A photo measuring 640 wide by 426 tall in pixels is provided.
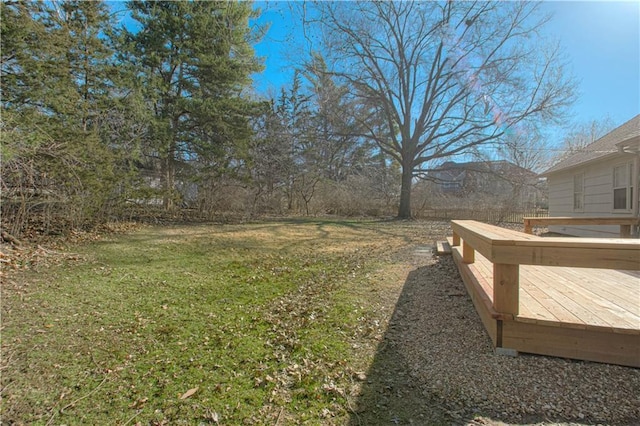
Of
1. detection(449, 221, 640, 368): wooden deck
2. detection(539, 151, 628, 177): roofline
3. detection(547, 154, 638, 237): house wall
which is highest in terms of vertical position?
detection(539, 151, 628, 177): roofline

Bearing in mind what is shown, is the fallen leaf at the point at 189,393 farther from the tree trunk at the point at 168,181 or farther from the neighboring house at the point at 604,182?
the tree trunk at the point at 168,181

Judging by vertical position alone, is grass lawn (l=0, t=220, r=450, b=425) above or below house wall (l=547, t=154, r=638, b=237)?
below

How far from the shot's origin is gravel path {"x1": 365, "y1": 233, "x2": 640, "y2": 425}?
171 centimetres

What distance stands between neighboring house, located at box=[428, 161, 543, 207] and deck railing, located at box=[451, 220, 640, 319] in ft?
46.9

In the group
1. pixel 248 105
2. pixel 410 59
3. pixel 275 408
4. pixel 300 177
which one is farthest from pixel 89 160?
pixel 410 59

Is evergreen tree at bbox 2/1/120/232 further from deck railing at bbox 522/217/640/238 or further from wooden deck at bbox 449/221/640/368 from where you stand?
deck railing at bbox 522/217/640/238

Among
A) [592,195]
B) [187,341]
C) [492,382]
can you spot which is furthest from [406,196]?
[187,341]

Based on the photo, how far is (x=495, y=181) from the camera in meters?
19.0

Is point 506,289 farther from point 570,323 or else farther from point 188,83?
point 188,83

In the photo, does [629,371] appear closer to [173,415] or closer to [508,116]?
[173,415]

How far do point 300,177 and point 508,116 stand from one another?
1082 cm

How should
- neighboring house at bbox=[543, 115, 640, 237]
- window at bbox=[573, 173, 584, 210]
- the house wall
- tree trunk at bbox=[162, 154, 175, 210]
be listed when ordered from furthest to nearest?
tree trunk at bbox=[162, 154, 175, 210] < window at bbox=[573, 173, 584, 210] < the house wall < neighboring house at bbox=[543, 115, 640, 237]

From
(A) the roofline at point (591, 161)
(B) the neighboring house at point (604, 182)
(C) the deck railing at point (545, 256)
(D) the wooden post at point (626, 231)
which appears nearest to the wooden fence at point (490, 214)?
(B) the neighboring house at point (604, 182)

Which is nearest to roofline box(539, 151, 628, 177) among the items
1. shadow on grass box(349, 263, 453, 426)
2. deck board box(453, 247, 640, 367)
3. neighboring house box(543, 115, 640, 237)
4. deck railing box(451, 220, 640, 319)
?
neighboring house box(543, 115, 640, 237)
